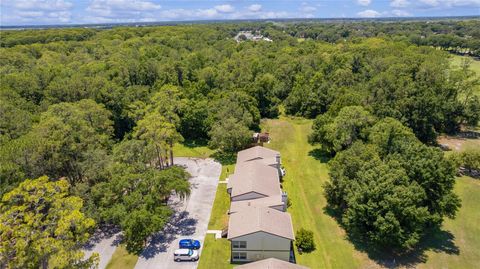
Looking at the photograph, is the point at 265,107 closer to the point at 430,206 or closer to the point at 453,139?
the point at 453,139

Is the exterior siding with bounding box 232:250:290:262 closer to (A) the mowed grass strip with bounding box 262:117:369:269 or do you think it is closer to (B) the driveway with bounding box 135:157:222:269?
(A) the mowed grass strip with bounding box 262:117:369:269

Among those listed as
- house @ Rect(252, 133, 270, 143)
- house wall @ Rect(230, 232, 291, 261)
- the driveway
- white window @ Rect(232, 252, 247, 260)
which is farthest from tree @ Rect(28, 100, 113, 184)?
house @ Rect(252, 133, 270, 143)

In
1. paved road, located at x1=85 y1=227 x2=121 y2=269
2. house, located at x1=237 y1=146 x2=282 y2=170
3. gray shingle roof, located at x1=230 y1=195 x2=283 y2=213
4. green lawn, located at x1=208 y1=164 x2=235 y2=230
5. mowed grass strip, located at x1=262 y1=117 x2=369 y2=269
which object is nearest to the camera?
paved road, located at x1=85 y1=227 x2=121 y2=269

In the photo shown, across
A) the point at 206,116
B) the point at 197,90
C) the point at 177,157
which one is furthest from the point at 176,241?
the point at 197,90

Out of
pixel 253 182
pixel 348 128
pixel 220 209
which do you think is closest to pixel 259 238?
pixel 253 182

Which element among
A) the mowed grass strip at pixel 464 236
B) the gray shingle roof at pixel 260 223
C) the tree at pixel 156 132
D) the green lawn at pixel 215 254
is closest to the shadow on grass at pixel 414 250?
the mowed grass strip at pixel 464 236
